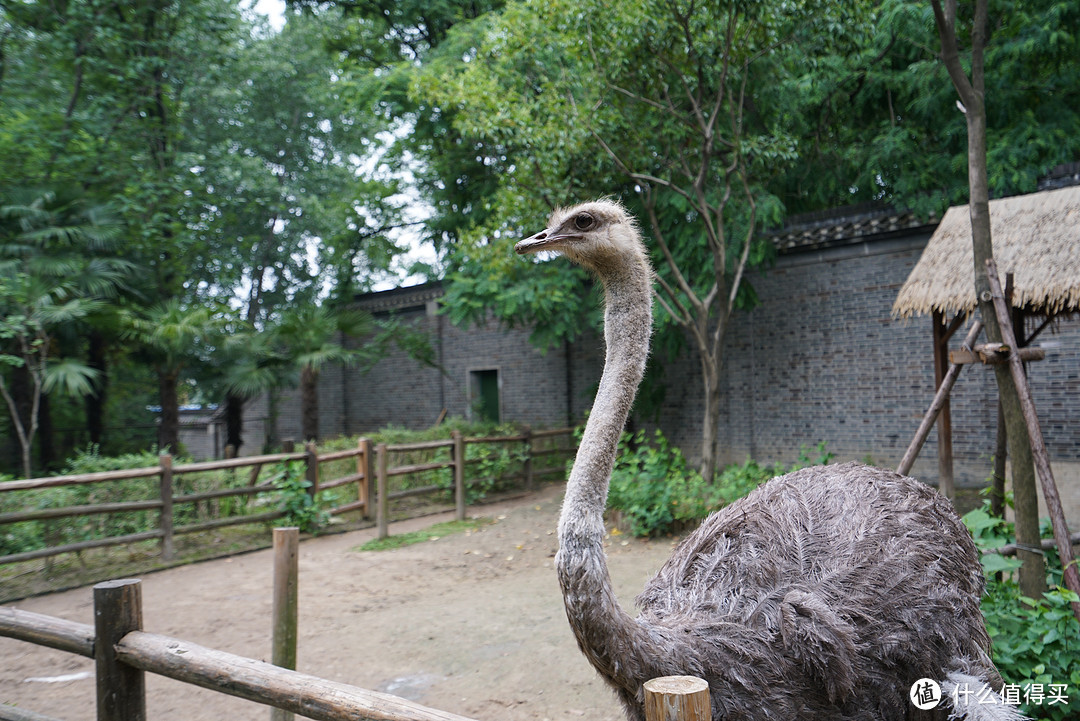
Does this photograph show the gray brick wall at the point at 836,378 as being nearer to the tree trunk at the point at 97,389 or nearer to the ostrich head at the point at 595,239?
the tree trunk at the point at 97,389

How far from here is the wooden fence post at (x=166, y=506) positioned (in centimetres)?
717

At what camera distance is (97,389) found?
40.2ft

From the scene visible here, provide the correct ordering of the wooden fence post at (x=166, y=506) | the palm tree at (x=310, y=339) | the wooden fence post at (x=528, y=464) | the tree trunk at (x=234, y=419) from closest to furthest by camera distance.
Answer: the wooden fence post at (x=166, y=506), the wooden fence post at (x=528, y=464), the palm tree at (x=310, y=339), the tree trunk at (x=234, y=419)

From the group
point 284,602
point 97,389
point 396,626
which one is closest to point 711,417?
point 396,626

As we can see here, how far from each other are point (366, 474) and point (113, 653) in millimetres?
6337

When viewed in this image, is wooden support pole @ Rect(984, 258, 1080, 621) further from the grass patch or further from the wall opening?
the wall opening

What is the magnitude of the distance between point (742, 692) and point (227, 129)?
50.2 ft

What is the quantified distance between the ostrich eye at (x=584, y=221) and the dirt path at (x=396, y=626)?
2596 millimetres

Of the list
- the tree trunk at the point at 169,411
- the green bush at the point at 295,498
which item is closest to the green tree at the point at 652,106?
the green bush at the point at 295,498

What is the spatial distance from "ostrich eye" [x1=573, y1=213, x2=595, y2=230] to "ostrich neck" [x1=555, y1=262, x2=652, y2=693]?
0.18 metres

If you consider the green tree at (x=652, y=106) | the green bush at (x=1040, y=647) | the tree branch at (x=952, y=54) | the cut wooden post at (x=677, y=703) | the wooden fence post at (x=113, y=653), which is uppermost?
the green tree at (x=652, y=106)

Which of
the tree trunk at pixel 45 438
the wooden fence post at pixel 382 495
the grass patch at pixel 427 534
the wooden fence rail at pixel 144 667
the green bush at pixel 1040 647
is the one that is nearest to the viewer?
the wooden fence rail at pixel 144 667

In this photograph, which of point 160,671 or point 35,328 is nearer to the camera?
point 160,671

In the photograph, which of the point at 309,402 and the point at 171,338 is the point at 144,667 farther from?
the point at 309,402
